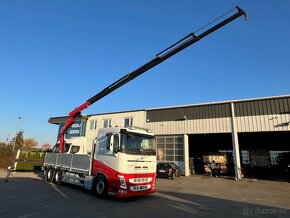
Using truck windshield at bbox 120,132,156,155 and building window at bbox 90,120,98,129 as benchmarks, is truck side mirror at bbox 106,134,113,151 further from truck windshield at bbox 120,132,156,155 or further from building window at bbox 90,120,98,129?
building window at bbox 90,120,98,129

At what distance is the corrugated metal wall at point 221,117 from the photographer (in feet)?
72.4

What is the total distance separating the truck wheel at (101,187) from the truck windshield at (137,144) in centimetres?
185

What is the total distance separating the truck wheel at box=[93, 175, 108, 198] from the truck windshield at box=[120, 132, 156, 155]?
6.07ft

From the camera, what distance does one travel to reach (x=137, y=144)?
11.5 m

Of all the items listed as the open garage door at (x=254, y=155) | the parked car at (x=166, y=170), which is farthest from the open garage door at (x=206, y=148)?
the parked car at (x=166, y=170)

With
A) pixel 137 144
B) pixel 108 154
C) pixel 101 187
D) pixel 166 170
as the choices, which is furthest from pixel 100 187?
pixel 166 170

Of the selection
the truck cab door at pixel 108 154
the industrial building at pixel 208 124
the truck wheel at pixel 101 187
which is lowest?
the truck wheel at pixel 101 187

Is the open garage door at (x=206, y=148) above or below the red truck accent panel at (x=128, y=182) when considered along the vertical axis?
above

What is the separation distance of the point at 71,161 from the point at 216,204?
Result: 830 centimetres

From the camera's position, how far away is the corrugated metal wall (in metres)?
22.1

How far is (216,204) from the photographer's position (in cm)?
1057

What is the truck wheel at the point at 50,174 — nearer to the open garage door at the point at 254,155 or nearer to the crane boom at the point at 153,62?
the crane boom at the point at 153,62

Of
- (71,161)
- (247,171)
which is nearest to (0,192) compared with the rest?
(71,161)

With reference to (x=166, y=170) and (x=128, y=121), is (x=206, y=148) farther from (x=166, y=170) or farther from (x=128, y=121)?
(x=166, y=170)
